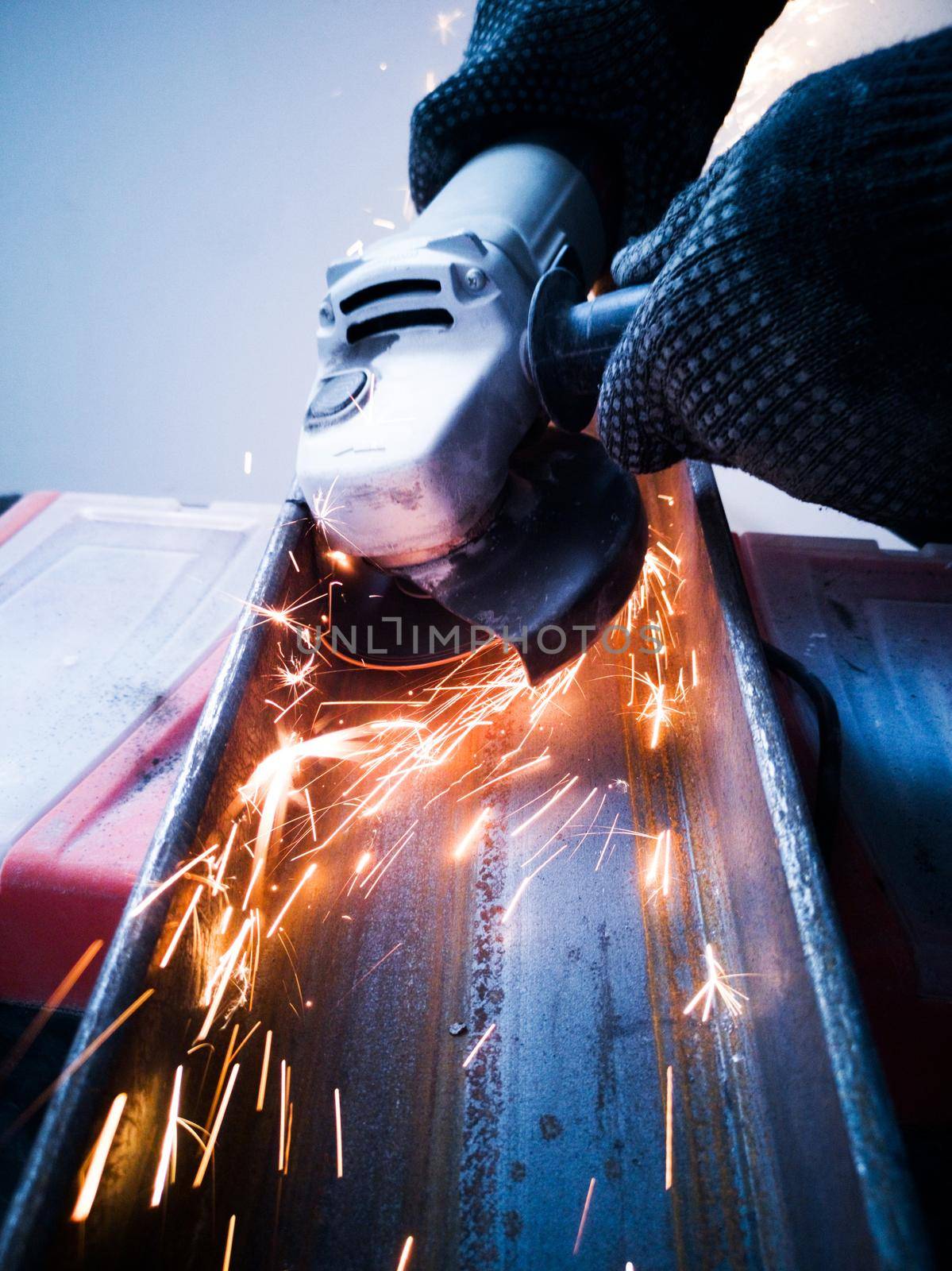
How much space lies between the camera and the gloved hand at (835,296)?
0.58 metres

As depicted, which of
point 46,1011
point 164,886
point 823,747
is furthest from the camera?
point 46,1011

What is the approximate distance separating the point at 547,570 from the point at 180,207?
2.32m

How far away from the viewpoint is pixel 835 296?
61 cm

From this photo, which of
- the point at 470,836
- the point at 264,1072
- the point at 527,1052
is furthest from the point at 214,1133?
the point at 470,836

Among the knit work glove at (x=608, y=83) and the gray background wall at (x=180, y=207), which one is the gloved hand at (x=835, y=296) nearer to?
the knit work glove at (x=608, y=83)

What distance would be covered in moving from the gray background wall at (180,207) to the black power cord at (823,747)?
67.1 inches

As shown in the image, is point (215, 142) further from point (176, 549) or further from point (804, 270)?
point (804, 270)

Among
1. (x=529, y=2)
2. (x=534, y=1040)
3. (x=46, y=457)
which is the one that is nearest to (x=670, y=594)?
(x=534, y=1040)

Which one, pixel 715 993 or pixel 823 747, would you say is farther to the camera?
pixel 823 747

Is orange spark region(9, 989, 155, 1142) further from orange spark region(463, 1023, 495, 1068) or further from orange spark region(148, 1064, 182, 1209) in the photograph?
orange spark region(463, 1023, 495, 1068)

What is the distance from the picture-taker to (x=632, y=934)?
2.79 ft

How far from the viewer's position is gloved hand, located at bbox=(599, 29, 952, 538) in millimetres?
582

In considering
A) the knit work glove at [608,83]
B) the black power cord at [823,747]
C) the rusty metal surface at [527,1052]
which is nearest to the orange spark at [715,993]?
the rusty metal surface at [527,1052]

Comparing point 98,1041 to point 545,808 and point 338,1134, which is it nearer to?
point 338,1134
